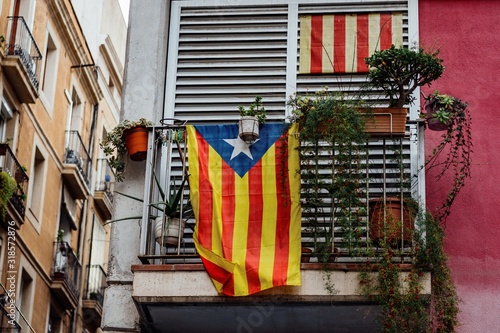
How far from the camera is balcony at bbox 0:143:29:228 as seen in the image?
28.8 m

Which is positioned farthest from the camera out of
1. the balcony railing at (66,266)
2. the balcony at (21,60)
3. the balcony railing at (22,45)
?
the balcony railing at (66,266)

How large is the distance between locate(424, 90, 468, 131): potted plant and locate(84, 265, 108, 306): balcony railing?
80.7ft

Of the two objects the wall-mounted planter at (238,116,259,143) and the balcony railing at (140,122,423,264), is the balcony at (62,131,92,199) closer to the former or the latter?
the balcony railing at (140,122,423,264)

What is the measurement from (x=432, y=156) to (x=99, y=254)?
26712 mm

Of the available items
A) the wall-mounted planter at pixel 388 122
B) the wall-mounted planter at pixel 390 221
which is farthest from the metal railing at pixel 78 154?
the wall-mounted planter at pixel 390 221

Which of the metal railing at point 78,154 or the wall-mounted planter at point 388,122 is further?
the metal railing at point 78,154

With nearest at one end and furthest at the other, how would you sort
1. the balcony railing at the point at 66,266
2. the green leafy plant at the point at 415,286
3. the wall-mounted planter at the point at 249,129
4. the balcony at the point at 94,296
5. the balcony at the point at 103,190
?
the green leafy plant at the point at 415,286 → the wall-mounted planter at the point at 249,129 → the balcony railing at the point at 66,266 → the balcony at the point at 94,296 → the balcony at the point at 103,190

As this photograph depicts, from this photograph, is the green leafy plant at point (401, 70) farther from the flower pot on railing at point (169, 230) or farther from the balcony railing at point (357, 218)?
the flower pot on railing at point (169, 230)

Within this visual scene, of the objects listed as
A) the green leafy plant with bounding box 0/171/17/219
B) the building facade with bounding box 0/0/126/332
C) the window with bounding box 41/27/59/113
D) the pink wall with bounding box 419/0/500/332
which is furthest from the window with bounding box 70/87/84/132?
the pink wall with bounding box 419/0/500/332

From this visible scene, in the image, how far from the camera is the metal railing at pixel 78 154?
36075mm

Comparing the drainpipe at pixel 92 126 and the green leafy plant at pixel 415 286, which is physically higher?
the drainpipe at pixel 92 126

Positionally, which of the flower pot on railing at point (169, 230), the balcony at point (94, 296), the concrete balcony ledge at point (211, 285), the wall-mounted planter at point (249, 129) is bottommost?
the concrete balcony ledge at point (211, 285)

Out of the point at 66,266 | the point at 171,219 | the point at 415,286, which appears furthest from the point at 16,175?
the point at 415,286

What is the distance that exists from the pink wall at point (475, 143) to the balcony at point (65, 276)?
21.1 m
